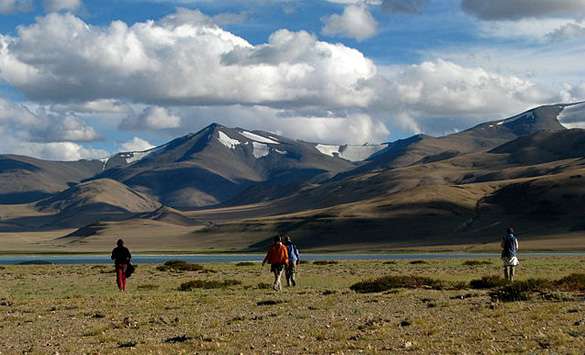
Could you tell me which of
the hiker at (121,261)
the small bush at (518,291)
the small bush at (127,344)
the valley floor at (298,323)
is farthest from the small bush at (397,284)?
the small bush at (127,344)

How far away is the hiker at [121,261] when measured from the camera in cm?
3909

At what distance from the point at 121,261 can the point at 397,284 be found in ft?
39.8

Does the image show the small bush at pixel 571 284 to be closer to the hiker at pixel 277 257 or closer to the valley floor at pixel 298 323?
the valley floor at pixel 298 323

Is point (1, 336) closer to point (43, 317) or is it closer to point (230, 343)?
point (43, 317)

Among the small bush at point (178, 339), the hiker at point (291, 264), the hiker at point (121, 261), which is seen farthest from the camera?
the hiker at point (291, 264)

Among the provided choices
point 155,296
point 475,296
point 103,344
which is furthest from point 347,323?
point 155,296

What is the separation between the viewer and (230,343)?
20938 mm

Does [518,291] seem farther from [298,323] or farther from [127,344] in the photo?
[127,344]

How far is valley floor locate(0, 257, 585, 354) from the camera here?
2003cm

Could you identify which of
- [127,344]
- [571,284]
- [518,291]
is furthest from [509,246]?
[127,344]

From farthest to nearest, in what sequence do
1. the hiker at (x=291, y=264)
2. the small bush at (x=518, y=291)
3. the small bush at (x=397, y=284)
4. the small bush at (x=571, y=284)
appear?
the hiker at (x=291, y=264) < the small bush at (x=397, y=284) < the small bush at (x=571, y=284) < the small bush at (x=518, y=291)

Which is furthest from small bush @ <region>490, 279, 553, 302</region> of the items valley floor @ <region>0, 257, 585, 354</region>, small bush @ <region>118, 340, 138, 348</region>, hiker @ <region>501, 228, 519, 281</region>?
small bush @ <region>118, 340, 138, 348</region>

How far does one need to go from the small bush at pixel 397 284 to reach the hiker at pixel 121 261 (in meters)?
10.1

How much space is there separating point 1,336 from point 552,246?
610 feet
